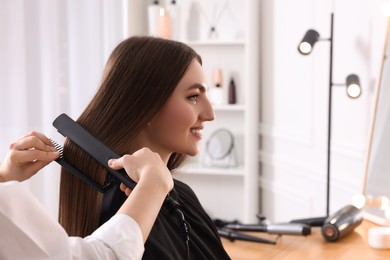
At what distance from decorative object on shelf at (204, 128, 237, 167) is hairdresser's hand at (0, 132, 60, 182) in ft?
7.79

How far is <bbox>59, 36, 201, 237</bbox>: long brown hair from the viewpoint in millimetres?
1290

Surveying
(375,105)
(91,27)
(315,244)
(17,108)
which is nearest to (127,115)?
(315,244)

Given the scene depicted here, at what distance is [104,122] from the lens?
131cm

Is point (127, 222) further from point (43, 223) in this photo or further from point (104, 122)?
point (104, 122)

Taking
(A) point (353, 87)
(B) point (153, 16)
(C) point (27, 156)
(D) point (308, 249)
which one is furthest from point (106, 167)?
(B) point (153, 16)

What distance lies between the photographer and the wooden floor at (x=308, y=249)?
1773 mm

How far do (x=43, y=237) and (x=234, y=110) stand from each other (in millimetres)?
2811

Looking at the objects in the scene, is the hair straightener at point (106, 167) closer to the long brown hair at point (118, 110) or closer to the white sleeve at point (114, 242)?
the long brown hair at point (118, 110)

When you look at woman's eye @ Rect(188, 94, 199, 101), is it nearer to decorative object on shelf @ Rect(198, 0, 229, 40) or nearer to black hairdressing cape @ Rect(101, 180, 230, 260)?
black hairdressing cape @ Rect(101, 180, 230, 260)

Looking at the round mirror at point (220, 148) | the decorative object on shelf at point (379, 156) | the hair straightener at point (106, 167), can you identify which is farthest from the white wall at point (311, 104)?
the hair straightener at point (106, 167)

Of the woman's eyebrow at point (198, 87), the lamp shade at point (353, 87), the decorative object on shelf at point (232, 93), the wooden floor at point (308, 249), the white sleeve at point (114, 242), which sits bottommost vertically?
the wooden floor at point (308, 249)

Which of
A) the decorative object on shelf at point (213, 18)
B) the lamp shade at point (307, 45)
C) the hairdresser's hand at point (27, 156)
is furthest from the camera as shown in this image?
the decorative object on shelf at point (213, 18)

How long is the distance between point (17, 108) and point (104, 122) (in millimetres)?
1430

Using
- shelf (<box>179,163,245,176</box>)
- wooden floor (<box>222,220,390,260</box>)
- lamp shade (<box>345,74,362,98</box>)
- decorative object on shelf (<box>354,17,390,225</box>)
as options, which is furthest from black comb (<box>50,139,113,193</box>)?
shelf (<box>179,163,245,176</box>)
